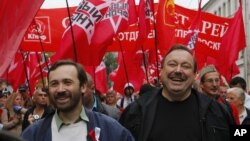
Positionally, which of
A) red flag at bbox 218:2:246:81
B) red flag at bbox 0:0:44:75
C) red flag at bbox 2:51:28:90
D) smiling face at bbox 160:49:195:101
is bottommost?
red flag at bbox 2:51:28:90

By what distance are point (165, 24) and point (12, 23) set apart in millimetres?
7952

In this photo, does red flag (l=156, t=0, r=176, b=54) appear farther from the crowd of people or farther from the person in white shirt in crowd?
the crowd of people

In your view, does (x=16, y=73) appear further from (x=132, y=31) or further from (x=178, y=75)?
(x=178, y=75)

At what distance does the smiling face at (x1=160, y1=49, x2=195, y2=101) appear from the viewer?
3.95 m

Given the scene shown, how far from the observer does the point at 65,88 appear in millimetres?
3504

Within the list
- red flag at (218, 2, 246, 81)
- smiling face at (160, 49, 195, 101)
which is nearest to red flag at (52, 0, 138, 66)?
red flag at (218, 2, 246, 81)

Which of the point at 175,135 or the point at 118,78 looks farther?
the point at 118,78

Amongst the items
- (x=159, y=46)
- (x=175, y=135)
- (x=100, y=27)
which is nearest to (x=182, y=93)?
(x=175, y=135)

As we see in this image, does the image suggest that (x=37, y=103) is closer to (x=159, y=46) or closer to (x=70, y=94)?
(x=70, y=94)

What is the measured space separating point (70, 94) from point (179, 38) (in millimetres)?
9581

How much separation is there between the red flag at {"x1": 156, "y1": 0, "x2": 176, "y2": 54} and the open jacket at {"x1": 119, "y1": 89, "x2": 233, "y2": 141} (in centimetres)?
796

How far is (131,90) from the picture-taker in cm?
1220

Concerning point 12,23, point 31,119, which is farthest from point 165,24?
point 12,23

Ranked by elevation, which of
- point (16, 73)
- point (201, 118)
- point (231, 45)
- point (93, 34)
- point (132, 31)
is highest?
point (93, 34)
